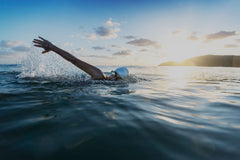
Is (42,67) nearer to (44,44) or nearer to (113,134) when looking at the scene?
(44,44)

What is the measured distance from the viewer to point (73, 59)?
604cm

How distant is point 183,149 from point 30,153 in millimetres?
1820

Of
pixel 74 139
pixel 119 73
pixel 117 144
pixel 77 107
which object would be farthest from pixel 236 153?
pixel 119 73

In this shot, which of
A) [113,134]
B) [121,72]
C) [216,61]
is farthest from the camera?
[216,61]

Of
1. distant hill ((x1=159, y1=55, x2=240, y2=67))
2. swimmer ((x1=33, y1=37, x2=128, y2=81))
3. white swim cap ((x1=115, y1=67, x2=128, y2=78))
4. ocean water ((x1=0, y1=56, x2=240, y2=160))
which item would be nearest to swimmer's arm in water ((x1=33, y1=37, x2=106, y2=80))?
swimmer ((x1=33, y1=37, x2=128, y2=81))

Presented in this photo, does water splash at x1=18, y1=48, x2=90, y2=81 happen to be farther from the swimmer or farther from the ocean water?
the ocean water

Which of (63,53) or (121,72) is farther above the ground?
Answer: (63,53)

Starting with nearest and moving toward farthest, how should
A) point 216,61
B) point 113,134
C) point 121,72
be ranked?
point 113,134, point 121,72, point 216,61

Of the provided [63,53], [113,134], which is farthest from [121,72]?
[113,134]

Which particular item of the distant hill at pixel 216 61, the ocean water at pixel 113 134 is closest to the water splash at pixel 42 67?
the ocean water at pixel 113 134

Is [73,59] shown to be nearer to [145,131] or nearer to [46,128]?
[46,128]

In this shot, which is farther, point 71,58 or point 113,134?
point 71,58

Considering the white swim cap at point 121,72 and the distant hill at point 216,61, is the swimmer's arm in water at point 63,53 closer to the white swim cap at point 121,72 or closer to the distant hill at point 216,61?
the white swim cap at point 121,72

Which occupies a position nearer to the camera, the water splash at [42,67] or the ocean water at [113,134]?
the ocean water at [113,134]
